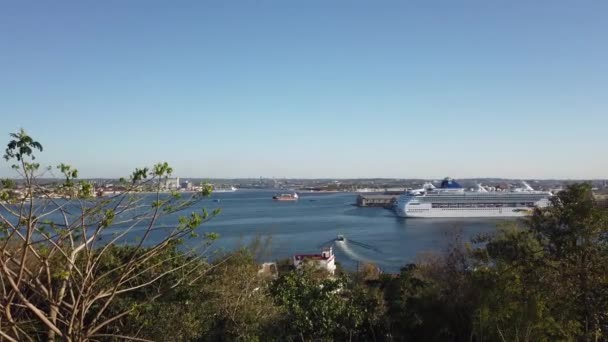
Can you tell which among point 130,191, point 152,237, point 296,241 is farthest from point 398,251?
point 130,191

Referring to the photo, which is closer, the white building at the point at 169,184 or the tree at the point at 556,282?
the white building at the point at 169,184

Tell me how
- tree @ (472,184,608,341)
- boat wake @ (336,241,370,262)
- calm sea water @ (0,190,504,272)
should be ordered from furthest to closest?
boat wake @ (336,241,370,262) < calm sea water @ (0,190,504,272) < tree @ (472,184,608,341)

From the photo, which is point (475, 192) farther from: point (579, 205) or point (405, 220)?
point (579, 205)

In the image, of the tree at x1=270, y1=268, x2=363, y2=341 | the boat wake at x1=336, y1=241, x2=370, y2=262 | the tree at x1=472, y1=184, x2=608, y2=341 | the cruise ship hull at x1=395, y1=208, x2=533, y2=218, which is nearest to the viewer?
the tree at x1=472, y1=184, x2=608, y2=341

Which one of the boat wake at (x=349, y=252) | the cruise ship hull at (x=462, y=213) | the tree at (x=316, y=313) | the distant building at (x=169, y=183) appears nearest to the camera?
the distant building at (x=169, y=183)

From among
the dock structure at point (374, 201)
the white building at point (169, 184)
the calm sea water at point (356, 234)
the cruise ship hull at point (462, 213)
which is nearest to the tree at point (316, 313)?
the white building at point (169, 184)

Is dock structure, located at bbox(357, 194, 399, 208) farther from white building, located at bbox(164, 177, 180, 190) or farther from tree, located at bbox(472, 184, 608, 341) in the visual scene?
white building, located at bbox(164, 177, 180, 190)

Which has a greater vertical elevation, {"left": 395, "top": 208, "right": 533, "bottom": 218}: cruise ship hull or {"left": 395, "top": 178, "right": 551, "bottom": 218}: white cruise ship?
{"left": 395, "top": 178, "right": 551, "bottom": 218}: white cruise ship

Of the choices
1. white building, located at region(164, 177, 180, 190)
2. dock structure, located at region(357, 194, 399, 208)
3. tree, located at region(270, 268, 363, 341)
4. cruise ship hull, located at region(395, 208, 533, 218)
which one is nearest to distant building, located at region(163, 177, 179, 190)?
white building, located at region(164, 177, 180, 190)

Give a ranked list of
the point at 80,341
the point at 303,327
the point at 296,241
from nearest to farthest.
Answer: the point at 80,341
the point at 303,327
the point at 296,241

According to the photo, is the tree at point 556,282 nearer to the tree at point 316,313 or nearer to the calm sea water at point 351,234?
the tree at point 316,313

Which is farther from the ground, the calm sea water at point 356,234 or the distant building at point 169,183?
the distant building at point 169,183
